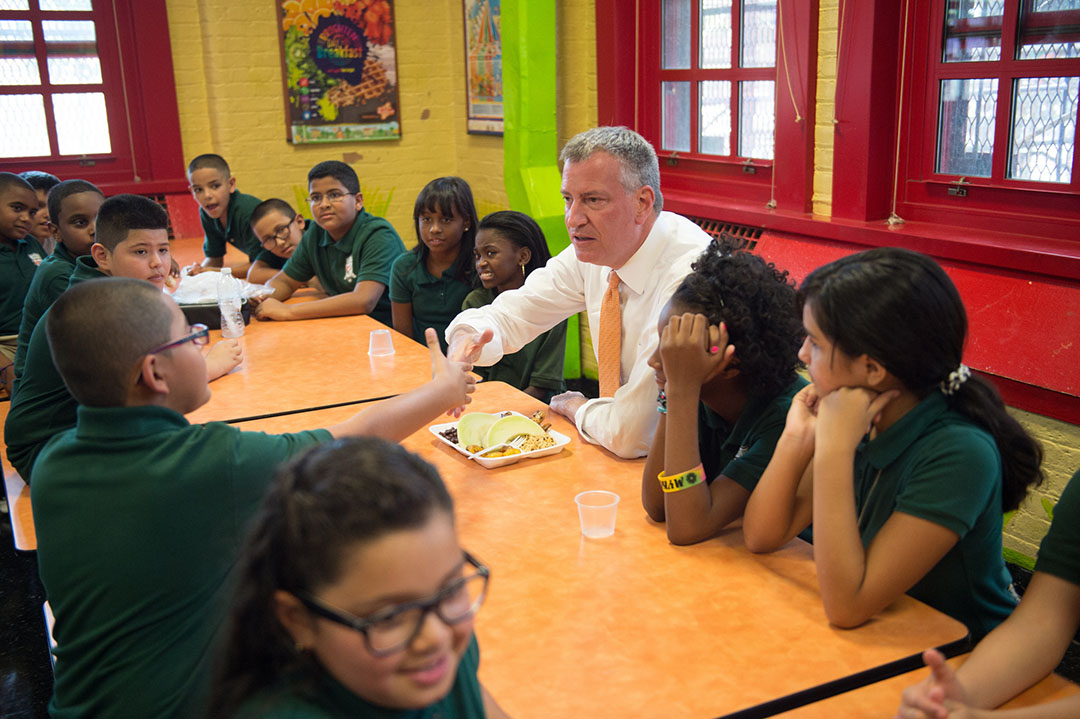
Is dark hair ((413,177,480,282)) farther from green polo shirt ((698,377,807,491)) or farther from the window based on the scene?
green polo shirt ((698,377,807,491))

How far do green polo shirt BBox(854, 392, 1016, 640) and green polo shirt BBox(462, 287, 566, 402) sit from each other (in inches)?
69.3

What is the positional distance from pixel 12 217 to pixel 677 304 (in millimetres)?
3719

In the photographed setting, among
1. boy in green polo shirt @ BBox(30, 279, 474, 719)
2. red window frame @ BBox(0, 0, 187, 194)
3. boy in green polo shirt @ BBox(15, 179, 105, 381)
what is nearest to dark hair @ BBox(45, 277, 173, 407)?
boy in green polo shirt @ BBox(30, 279, 474, 719)

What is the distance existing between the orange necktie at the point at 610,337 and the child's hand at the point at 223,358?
127cm

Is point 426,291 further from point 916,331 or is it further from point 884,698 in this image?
point 884,698

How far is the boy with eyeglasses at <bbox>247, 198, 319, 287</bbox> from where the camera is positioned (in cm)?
478

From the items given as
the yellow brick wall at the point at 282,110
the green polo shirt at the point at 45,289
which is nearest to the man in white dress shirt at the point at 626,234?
the green polo shirt at the point at 45,289

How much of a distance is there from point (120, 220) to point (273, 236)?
169 cm

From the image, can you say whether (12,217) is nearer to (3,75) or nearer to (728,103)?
(3,75)

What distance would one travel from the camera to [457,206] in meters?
3.83

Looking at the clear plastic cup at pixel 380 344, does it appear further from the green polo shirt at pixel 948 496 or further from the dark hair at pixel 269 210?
the green polo shirt at pixel 948 496

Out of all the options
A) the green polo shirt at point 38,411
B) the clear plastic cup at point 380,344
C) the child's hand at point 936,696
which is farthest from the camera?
the clear plastic cup at point 380,344

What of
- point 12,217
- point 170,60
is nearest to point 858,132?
point 12,217

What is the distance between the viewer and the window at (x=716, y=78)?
4.33 metres
